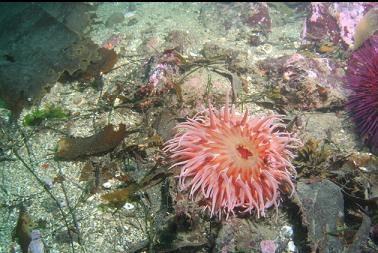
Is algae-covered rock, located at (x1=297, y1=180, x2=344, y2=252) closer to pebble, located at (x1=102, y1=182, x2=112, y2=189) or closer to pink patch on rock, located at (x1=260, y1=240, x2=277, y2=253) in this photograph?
pink patch on rock, located at (x1=260, y1=240, x2=277, y2=253)

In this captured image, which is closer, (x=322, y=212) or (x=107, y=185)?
(x=322, y=212)

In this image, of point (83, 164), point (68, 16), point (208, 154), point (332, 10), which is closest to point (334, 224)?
point (208, 154)

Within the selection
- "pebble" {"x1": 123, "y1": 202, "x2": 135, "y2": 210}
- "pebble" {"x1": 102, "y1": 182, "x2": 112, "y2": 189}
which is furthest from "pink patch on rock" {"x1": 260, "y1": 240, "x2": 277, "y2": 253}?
"pebble" {"x1": 102, "y1": 182, "x2": 112, "y2": 189}

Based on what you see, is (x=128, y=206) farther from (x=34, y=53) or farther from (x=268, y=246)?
(x=34, y=53)

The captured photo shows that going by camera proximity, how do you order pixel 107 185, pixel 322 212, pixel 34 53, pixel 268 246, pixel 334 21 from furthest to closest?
1. pixel 334 21
2. pixel 34 53
3. pixel 107 185
4. pixel 322 212
5. pixel 268 246

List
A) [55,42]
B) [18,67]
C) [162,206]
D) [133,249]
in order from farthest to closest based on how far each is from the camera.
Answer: [55,42]
[18,67]
[162,206]
[133,249]

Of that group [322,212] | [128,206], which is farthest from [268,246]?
[128,206]

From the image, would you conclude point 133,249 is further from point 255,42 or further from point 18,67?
point 255,42
